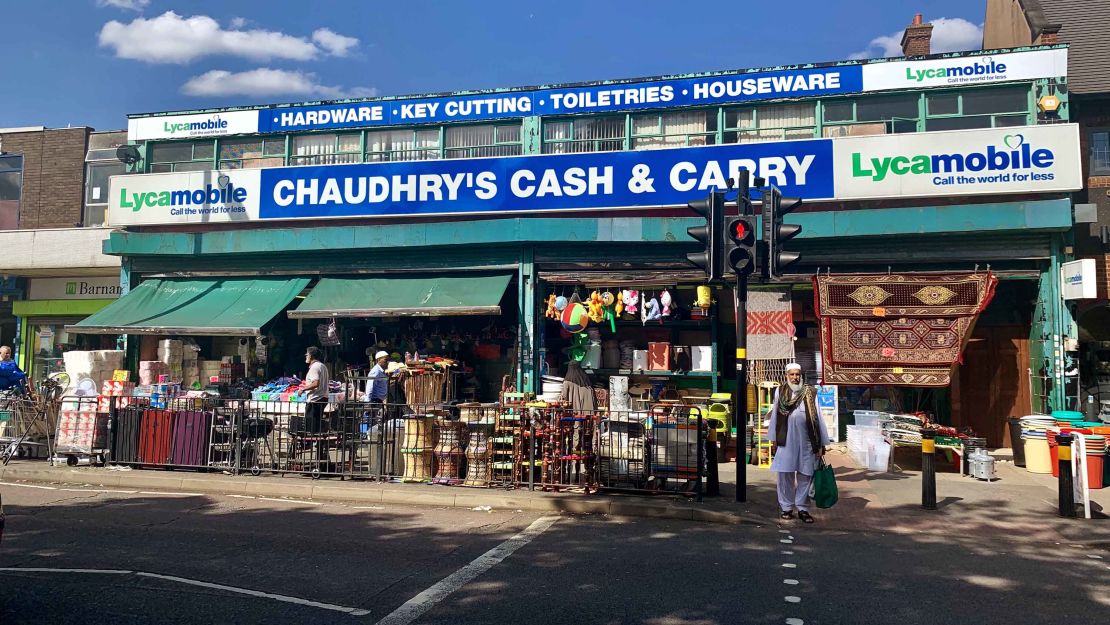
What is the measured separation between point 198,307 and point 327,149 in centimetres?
468

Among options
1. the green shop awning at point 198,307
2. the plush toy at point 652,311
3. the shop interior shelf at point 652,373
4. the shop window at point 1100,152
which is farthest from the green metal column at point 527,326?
the shop window at point 1100,152

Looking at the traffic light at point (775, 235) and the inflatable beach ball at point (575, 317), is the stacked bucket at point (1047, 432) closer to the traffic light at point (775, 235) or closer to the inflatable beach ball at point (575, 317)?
the traffic light at point (775, 235)

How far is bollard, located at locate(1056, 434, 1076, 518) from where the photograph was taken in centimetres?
912

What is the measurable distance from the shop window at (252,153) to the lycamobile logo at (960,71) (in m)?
14.1

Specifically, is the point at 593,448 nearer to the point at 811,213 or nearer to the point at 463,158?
the point at 811,213

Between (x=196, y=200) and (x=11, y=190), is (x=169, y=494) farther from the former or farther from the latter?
(x=11, y=190)

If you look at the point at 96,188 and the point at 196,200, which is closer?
the point at 196,200

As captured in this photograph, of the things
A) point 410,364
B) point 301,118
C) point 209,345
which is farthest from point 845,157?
point 209,345

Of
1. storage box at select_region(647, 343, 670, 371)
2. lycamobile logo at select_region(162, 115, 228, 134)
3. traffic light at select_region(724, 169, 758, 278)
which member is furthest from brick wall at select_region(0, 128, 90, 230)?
traffic light at select_region(724, 169, 758, 278)

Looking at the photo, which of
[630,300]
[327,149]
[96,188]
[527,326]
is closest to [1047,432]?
[630,300]

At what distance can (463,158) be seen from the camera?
1638 centimetres

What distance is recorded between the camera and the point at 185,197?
17.5 meters

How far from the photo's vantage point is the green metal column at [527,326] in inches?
606

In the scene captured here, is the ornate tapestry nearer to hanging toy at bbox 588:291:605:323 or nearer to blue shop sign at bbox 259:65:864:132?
hanging toy at bbox 588:291:605:323
